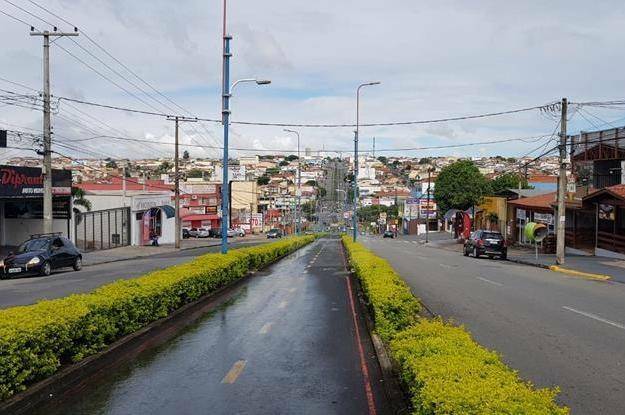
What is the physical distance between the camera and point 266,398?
7035 mm

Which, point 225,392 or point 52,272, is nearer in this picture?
point 225,392

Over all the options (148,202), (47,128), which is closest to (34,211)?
(47,128)

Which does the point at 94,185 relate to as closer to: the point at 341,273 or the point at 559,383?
the point at 341,273

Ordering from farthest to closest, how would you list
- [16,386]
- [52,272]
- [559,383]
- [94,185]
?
[94,185] < [52,272] < [559,383] < [16,386]

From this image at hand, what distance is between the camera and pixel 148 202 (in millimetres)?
57406

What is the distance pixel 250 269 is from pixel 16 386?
17.1 meters

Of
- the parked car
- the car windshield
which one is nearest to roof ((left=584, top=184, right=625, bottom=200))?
the car windshield

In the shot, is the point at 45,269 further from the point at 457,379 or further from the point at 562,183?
the point at 562,183

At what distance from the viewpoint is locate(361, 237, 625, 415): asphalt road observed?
7.82m

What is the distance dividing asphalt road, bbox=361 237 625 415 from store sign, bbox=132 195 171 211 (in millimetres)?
36711

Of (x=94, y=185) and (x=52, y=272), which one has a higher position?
(x=94, y=185)

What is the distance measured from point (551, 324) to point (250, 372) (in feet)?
22.2

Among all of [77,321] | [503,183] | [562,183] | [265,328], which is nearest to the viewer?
[77,321]

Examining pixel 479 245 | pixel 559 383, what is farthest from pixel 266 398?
pixel 479 245
